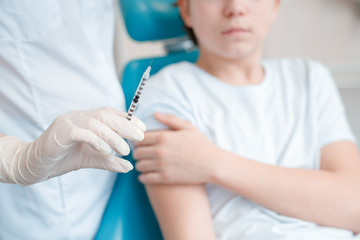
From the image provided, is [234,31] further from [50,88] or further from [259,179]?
[50,88]

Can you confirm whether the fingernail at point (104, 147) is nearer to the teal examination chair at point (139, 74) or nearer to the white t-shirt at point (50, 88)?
the white t-shirt at point (50, 88)

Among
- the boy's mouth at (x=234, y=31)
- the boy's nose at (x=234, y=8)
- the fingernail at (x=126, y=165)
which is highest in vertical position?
the boy's nose at (x=234, y=8)

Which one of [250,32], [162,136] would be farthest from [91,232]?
[250,32]

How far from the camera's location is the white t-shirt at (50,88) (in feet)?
2.73

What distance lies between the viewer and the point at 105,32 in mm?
1005

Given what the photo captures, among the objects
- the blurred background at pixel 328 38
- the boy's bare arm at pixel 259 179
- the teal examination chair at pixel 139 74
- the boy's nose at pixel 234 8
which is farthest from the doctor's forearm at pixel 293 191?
the blurred background at pixel 328 38

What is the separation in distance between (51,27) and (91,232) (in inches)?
20.1

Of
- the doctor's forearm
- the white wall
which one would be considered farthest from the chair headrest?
the white wall

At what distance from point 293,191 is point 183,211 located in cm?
27

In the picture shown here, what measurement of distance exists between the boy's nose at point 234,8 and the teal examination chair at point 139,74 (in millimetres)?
273

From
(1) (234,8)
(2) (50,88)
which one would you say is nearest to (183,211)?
(2) (50,88)

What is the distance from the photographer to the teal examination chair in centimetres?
102

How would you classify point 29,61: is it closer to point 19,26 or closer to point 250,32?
point 19,26

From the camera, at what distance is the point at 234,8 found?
40.6 inches
